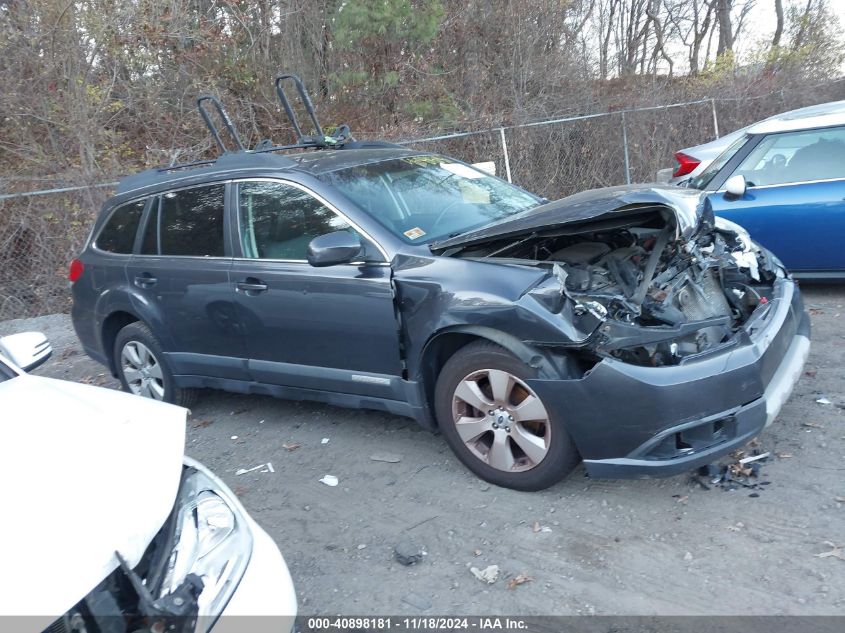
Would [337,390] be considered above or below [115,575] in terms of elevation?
below

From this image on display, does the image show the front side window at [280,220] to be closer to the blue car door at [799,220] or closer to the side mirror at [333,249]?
the side mirror at [333,249]

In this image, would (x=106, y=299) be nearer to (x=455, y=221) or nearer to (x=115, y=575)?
(x=455, y=221)

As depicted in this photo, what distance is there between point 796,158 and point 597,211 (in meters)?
3.76

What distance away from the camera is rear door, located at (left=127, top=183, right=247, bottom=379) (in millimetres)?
4785

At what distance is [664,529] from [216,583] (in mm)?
2122

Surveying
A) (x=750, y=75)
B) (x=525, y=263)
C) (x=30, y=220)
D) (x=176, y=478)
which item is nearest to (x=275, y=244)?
(x=525, y=263)

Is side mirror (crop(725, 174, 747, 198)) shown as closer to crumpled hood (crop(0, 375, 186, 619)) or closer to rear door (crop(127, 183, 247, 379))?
rear door (crop(127, 183, 247, 379))

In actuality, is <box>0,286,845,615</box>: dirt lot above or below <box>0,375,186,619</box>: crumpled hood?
below

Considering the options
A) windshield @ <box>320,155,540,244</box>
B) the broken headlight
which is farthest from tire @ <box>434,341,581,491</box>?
the broken headlight

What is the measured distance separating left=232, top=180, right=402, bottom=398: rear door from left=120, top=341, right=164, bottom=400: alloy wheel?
114cm

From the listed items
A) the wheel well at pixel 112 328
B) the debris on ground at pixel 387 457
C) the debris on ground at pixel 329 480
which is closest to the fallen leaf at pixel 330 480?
the debris on ground at pixel 329 480

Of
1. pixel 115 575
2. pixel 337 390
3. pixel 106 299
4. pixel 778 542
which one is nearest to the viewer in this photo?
pixel 115 575

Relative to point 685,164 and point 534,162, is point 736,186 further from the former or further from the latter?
point 534,162

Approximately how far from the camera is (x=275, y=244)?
457 centimetres
